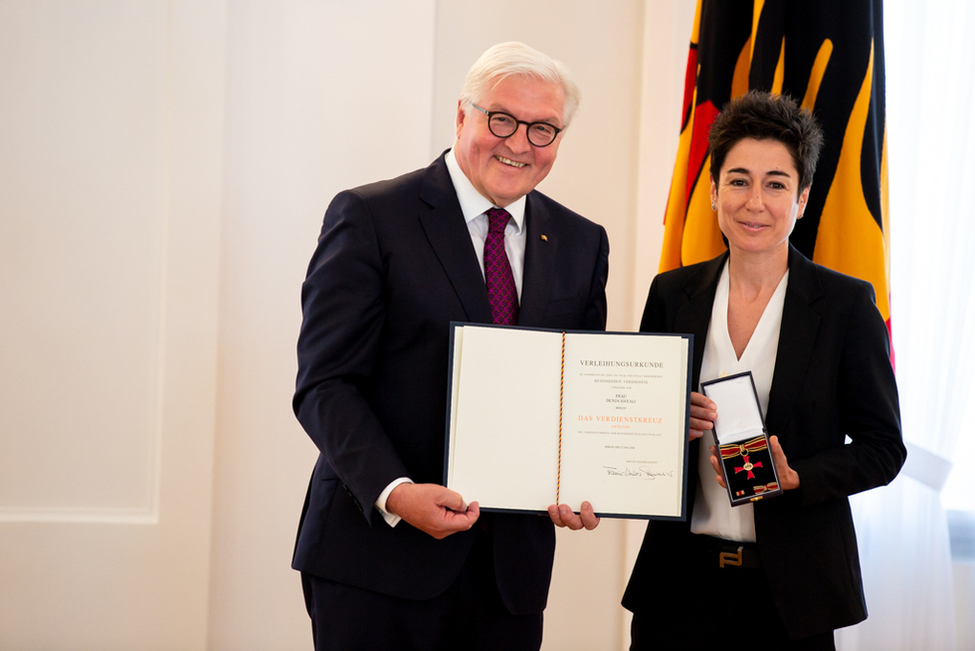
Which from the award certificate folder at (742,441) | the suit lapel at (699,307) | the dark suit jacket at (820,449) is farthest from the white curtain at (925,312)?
the award certificate folder at (742,441)

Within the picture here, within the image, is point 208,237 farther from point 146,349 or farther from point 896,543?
point 896,543

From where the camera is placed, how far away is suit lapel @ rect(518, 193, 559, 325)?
1.63 metres

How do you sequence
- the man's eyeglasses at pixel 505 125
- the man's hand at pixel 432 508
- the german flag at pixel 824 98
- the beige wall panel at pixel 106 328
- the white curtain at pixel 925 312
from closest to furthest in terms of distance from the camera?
1. the man's hand at pixel 432 508
2. the man's eyeglasses at pixel 505 125
3. the german flag at pixel 824 98
4. the white curtain at pixel 925 312
5. the beige wall panel at pixel 106 328

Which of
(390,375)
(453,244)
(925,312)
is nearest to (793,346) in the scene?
(453,244)

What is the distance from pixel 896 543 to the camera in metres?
2.55

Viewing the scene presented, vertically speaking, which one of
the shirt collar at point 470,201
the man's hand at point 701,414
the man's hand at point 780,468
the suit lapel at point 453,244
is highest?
the shirt collar at point 470,201

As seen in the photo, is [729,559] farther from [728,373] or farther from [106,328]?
[106,328]

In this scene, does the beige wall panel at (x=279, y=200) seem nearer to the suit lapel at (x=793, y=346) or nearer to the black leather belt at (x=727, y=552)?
the suit lapel at (x=793, y=346)

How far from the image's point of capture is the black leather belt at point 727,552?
1.67m

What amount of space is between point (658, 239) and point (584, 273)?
4.34ft

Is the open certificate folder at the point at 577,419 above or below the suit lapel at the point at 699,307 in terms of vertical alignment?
below

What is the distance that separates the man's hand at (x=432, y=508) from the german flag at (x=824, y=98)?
52.4 inches

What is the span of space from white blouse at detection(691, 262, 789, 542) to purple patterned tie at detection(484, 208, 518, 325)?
471 mm

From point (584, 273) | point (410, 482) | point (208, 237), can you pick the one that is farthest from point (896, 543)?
point (208, 237)
